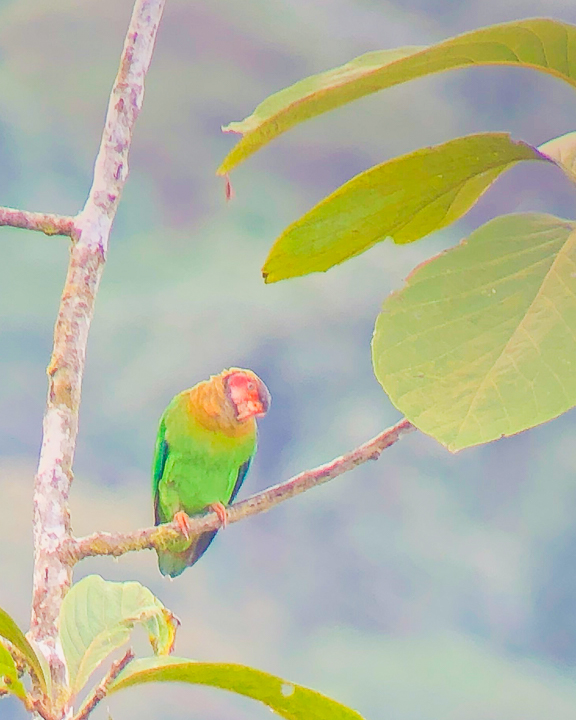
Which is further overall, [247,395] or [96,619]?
[247,395]

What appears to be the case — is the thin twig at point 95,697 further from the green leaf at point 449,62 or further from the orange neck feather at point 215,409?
the orange neck feather at point 215,409

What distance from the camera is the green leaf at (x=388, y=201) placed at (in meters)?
0.17

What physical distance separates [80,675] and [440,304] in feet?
0.50

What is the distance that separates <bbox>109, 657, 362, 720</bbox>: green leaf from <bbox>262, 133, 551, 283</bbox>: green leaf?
9 centimetres

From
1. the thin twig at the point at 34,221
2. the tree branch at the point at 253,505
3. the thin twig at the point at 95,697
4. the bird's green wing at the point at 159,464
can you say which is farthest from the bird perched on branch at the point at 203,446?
the thin twig at the point at 95,697

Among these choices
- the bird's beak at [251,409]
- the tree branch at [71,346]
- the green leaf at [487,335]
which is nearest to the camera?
the green leaf at [487,335]

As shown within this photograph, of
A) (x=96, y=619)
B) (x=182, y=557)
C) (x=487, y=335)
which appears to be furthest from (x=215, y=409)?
(x=487, y=335)

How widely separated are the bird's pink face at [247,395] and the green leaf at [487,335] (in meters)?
0.67

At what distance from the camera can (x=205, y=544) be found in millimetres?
901

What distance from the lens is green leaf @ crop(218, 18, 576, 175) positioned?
0.51 feet

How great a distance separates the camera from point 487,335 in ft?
0.52

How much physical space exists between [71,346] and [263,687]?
209mm

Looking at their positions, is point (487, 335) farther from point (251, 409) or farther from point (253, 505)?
point (251, 409)

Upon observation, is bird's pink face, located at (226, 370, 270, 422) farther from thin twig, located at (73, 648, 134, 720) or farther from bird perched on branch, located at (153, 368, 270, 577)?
thin twig, located at (73, 648, 134, 720)
